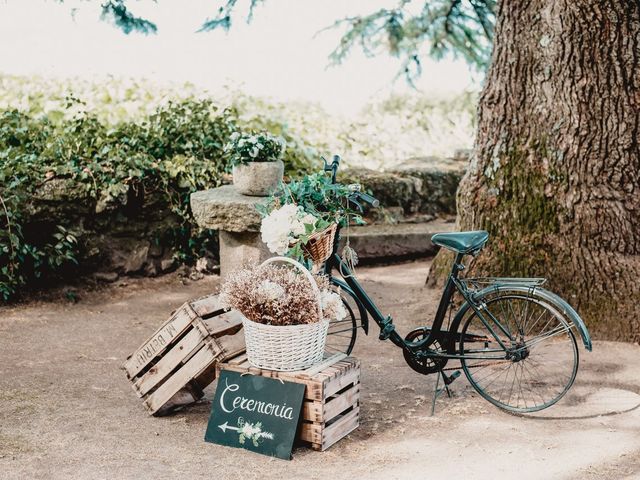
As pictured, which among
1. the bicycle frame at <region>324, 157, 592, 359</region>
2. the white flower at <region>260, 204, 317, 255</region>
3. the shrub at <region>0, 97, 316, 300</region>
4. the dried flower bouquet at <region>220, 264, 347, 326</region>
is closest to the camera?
the dried flower bouquet at <region>220, 264, 347, 326</region>

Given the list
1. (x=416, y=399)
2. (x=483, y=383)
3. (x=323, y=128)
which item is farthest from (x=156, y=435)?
(x=323, y=128)

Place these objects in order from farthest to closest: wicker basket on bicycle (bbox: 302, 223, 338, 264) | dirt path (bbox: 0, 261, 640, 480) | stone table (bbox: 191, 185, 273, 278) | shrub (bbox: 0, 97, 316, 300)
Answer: shrub (bbox: 0, 97, 316, 300)
stone table (bbox: 191, 185, 273, 278)
wicker basket on bicycle (bbox: 302, 223, 338, 264)
dirt path (bbox: 0, 261, 640, 480)

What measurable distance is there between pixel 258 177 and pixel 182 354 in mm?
2225

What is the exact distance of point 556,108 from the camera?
5434mm

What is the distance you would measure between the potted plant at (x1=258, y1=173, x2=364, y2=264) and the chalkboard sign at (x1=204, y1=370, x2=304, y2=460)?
632 millimetres

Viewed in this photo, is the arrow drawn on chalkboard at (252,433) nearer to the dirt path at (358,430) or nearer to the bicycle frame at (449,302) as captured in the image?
the dirt path at (358,430)

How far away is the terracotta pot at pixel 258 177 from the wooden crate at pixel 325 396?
2290mm

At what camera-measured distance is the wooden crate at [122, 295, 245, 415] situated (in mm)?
3932

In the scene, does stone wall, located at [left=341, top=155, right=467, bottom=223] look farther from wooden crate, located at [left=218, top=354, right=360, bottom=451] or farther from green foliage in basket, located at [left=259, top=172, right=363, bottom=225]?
wooden crate, located at [left=218, top=354, right=360, bottom=451]

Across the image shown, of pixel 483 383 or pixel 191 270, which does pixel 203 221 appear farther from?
pixel 483 383

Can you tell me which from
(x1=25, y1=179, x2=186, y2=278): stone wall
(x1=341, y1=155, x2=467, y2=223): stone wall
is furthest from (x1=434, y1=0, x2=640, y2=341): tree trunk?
(x1=25, y1=179, x2=186, y2=278): stone wall

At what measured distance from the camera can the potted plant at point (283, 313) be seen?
11.9 ft

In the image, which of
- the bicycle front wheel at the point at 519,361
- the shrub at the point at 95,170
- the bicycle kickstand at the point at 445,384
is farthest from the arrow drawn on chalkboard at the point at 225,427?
the shrub at the point at 95,170

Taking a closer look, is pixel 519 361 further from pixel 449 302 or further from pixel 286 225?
pixel 286 225
